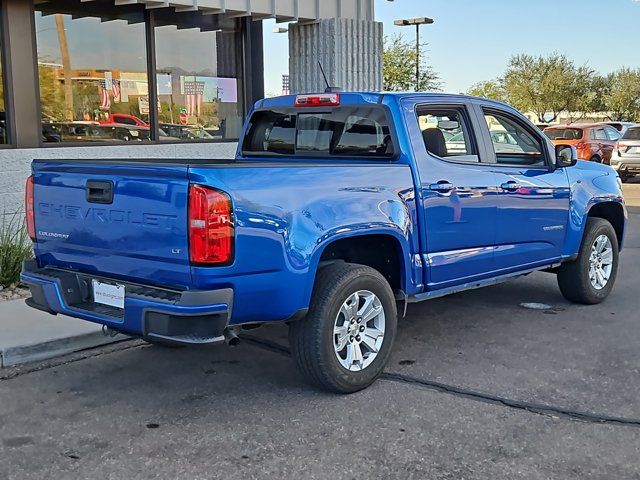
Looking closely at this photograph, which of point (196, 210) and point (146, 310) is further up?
point (196, 210)

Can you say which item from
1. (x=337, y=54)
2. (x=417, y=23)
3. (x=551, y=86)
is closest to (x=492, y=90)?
(x=551, y=86)

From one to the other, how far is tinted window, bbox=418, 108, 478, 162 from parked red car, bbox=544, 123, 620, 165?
1698cm

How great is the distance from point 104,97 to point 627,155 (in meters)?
15.9

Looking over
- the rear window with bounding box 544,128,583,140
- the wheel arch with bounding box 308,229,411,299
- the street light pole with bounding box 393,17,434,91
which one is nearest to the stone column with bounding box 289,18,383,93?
the wheel arch with bounding box 308,229,411,299

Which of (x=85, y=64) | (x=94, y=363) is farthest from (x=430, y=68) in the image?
(x=94, y=363)

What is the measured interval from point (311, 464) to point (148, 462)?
0.83m

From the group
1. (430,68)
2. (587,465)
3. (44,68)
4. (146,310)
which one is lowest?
(587,465)

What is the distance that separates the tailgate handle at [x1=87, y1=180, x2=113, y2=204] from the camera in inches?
170

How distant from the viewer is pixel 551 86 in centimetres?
4919

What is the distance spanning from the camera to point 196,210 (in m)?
3.95

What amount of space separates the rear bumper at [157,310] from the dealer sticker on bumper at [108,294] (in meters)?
0.03

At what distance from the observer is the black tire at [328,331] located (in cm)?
454

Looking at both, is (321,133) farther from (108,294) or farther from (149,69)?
(149,69)

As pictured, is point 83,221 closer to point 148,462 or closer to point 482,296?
point 148,462
